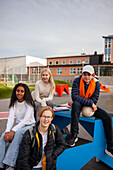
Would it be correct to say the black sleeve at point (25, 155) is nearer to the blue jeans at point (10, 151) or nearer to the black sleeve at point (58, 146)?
the blue jeans at point (10, 151)

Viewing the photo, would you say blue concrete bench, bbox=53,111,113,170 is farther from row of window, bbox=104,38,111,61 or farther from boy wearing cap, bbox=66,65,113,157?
row of window, bbox=104,38,111,61

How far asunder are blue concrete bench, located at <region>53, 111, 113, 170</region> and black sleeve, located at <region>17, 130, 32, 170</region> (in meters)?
0.44

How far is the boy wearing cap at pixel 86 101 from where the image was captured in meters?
2.88

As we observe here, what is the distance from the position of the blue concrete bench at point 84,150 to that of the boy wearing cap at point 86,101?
125 millimetres

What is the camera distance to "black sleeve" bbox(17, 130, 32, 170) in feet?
6.80

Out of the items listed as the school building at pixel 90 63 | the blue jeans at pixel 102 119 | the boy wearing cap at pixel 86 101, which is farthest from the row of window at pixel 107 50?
the blue jeans at pixel 102 119

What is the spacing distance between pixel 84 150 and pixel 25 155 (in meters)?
1.02

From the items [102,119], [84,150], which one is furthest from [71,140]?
[102,119]

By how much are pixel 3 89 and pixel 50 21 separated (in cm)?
788

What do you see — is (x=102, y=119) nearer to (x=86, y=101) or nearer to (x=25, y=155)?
(x=86, y=101)

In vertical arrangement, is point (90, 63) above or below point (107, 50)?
below

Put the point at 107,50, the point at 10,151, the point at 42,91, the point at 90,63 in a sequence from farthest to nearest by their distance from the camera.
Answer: the point at 90,63 → the point at 107,50 → the point at 42,91 → the point at 10,151

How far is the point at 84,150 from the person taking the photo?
2.60 metres

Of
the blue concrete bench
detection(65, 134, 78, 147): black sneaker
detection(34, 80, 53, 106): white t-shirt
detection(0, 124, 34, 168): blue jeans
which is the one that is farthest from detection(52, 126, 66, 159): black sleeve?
detection(34, 80, 53, 106): white t-shirt
